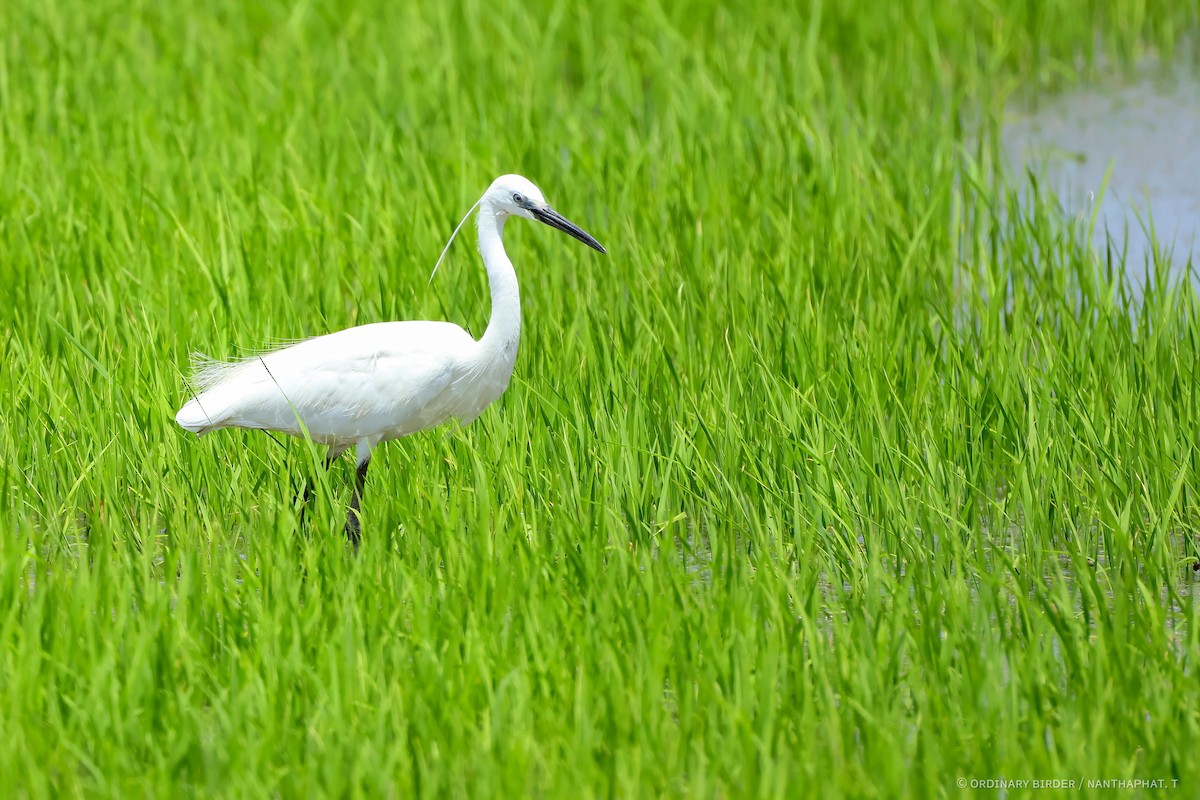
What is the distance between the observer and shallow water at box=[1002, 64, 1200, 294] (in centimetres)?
618

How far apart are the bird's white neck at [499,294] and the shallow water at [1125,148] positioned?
305cm

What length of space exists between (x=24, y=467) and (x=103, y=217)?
5.12 ft

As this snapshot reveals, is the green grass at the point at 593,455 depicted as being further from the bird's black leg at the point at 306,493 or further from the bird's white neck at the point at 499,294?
the bird's white neck at the point at 499,294

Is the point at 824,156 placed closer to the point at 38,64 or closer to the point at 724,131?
the point at 724,131

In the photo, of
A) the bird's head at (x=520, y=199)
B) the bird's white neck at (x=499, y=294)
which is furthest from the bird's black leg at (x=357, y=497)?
the bird's head at (x=520, y=199)

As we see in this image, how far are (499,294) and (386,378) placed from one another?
1.17 feet

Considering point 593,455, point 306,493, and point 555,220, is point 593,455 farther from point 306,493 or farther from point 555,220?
point 306,493

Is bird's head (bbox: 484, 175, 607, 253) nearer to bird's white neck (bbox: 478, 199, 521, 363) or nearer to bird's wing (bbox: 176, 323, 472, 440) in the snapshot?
bird's white neck (bbox: 478, 199, 521, 363)

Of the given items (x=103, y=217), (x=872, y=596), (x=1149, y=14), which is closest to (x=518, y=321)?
(x=872, y=596)

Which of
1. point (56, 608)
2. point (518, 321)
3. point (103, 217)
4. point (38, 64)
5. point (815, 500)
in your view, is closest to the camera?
point (56, 608)

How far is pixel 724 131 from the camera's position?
5.84 metres

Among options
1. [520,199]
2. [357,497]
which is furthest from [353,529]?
[520,199]

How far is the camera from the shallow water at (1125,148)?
618 cm

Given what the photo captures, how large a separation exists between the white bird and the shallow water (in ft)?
10.1
